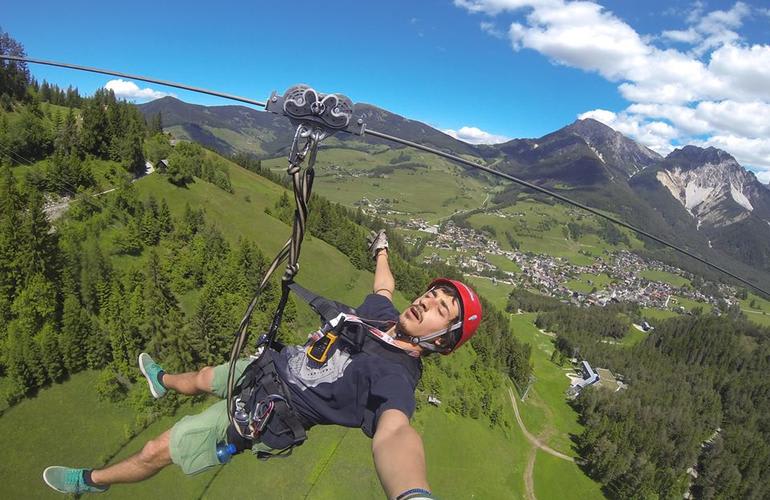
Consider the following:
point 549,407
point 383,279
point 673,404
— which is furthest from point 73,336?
point 673,404

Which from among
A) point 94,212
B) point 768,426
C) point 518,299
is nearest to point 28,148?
point 94,212

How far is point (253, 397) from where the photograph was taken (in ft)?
19.0

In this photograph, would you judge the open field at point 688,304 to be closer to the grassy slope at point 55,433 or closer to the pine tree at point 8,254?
the grassy slope at point 55,433

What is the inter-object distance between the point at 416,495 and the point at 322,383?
265cm

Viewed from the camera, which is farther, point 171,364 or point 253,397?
point 171,364

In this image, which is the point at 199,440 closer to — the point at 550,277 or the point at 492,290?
the point at 492,290

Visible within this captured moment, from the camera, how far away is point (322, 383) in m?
5.39

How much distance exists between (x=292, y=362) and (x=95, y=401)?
1390 inches

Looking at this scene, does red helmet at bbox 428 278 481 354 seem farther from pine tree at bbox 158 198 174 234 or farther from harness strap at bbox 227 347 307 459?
pine tree at bbox 158 198 174 234

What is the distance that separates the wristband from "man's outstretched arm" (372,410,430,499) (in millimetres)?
42

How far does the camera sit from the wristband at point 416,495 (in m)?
2.93

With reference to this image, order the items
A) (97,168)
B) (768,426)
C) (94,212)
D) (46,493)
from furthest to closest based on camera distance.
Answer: (768,426), (97,168), (94,212), (46,493)

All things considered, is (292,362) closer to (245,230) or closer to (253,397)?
(253,397)

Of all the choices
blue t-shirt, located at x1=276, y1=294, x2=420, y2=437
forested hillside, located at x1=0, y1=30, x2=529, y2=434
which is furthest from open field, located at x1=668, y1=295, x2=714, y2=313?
blue t-shirt, located at x1=276, y1=294, x2=420, y2=437
